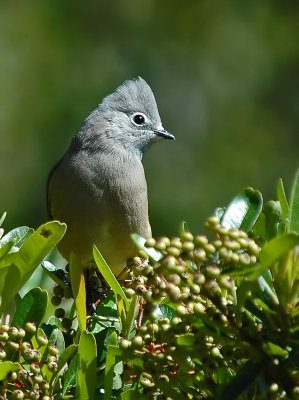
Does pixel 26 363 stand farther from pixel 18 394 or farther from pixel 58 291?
pixel 58 291

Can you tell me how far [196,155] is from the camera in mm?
8727

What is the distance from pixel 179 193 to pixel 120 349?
6.15 metres

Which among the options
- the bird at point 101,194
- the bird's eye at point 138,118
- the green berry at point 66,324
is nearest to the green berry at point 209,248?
the green berry at point 66,324

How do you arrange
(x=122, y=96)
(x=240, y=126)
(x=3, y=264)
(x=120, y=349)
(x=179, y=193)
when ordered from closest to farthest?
1. (x=120, y=349)
2. (x=3, y=264)
3. (x=122, y=96)
4. (x=179, y=193)
5. (x=240, y=126)

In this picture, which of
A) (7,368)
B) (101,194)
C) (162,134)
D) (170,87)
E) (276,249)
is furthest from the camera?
(170,87)

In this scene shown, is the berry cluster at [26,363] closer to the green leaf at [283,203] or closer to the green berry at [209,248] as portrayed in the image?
the green berry at [209,248]

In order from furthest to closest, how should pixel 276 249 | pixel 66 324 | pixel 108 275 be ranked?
1. pixel 66 324
2. pixel 108 275
3. pixel 276 249

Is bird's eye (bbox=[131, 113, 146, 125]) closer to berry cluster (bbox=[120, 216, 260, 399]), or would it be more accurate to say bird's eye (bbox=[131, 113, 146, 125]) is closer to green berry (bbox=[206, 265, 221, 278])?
berry cluster (bbox=[120, 216, 260, 399])

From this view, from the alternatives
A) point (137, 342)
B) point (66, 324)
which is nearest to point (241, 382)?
point (137, 342)

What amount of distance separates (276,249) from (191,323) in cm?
30

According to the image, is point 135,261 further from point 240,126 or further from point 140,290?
point 240,126

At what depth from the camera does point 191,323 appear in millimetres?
1762

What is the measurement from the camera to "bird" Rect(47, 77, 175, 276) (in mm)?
3977

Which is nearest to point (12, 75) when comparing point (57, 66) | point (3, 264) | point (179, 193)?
Result: point (57, 66)
